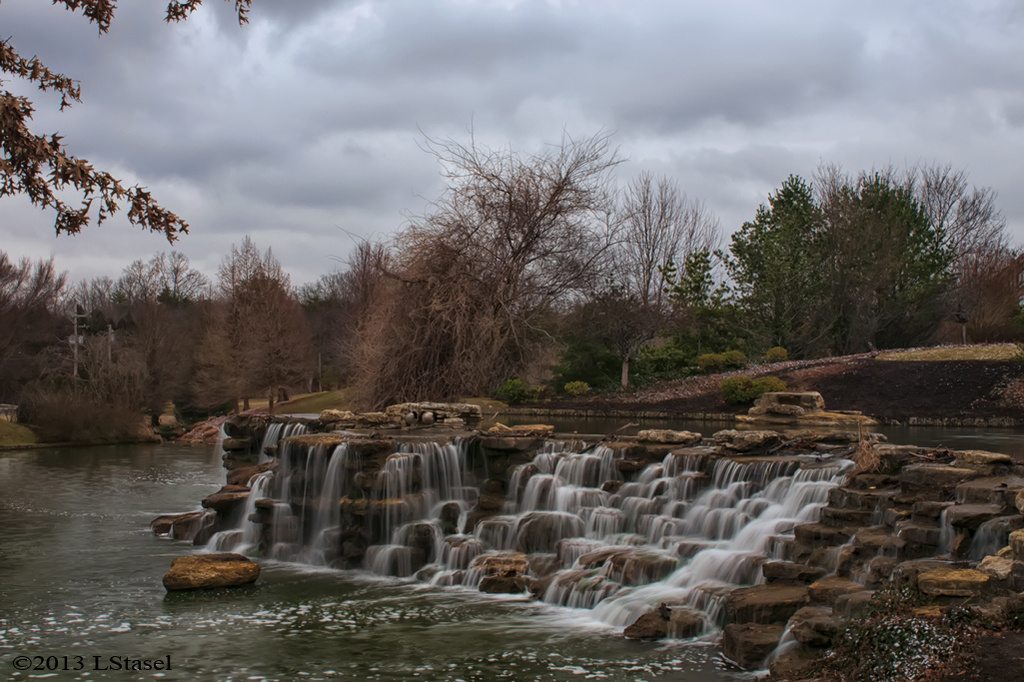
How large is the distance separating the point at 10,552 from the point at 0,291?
33152 mm

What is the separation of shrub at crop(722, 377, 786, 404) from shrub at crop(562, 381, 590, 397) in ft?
18.0

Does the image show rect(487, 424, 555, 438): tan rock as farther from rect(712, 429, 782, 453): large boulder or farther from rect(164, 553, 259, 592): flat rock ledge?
rect(164, 553, 259, 592): flat rock ledge

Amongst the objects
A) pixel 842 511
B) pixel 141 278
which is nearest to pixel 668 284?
pixel 842 511

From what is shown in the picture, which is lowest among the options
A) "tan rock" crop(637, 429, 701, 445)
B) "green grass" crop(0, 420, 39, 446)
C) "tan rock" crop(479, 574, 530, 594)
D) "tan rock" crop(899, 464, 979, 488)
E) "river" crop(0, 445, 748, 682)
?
"river" crop(0, 445, 748, 682)

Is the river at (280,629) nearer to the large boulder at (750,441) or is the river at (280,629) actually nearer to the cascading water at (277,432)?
the cascading water at (277,432)

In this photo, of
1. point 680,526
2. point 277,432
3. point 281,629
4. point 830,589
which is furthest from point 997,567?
point 277,432

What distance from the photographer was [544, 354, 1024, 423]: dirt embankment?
2441 cm

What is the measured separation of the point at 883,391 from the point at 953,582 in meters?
20.7

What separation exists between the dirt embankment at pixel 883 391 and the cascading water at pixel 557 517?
43.5ft

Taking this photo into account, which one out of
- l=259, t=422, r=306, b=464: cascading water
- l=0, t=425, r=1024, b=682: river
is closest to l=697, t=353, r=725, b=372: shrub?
l=0, t=425, r=1024, b=682: river

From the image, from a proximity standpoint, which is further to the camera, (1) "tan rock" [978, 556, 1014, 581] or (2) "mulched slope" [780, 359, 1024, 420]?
(2) "mulched slope" [780, 359, 1024, 420]

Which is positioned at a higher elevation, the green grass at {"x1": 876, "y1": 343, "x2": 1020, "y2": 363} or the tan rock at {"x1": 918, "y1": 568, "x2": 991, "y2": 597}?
the green grass at {"x1": 876, "y1": 343, "x2": 1020, "y2": 363}

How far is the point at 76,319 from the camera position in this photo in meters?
44.2

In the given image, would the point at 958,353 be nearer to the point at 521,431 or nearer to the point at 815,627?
the point at 521,431
